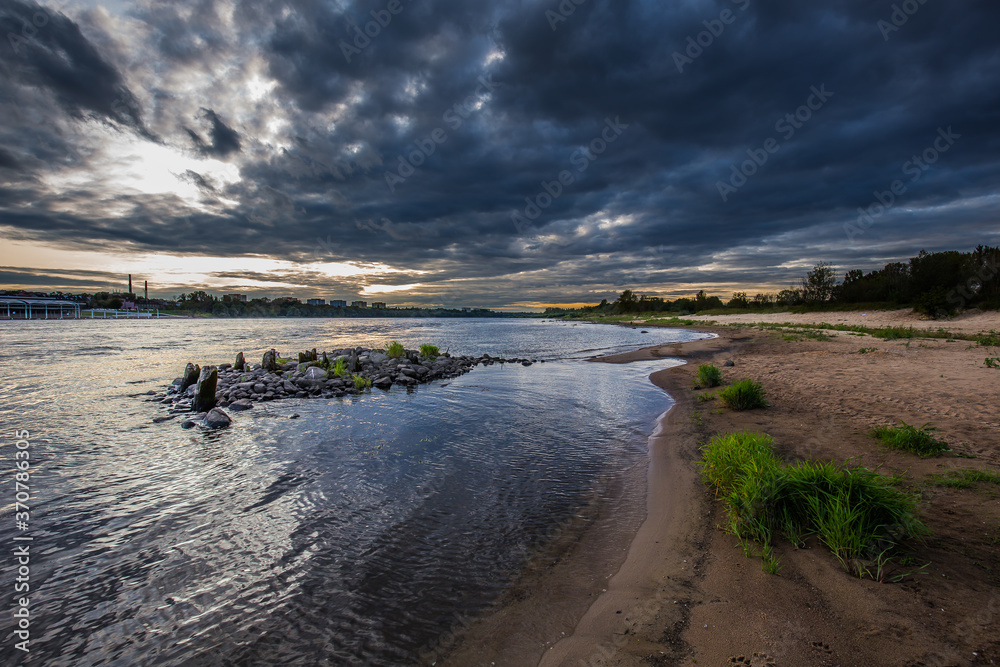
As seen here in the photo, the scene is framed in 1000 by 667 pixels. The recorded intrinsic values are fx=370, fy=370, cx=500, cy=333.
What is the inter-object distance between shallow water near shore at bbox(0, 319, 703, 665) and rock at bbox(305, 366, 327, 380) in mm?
4010

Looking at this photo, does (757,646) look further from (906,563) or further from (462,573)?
(462,573)

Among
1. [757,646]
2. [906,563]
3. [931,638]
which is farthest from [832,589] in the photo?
[757,646]

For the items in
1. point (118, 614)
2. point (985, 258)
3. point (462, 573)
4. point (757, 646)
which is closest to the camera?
point (757, 646)

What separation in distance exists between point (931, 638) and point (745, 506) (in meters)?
2.04

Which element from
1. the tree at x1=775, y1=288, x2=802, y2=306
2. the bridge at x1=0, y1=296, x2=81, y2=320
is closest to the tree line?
the tree at x1=775, y1=288, x2=802, y2=306

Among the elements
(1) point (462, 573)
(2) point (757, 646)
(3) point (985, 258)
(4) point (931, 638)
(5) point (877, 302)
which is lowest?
(1) point (462, 573)

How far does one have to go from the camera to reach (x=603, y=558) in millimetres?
5219

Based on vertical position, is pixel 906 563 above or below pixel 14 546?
above

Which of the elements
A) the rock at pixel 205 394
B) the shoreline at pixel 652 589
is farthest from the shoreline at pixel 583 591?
the rock at pixel 205 394

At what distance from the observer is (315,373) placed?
1797cm

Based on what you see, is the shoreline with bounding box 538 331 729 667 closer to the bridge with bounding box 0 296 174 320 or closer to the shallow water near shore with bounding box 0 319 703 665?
the shallow water near shore with bounding box 0 319 703 665

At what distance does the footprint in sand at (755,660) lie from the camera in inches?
120

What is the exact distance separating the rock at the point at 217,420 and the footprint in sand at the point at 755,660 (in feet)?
44.7

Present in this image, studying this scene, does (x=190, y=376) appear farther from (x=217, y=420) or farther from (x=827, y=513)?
(x=827, y=513)
